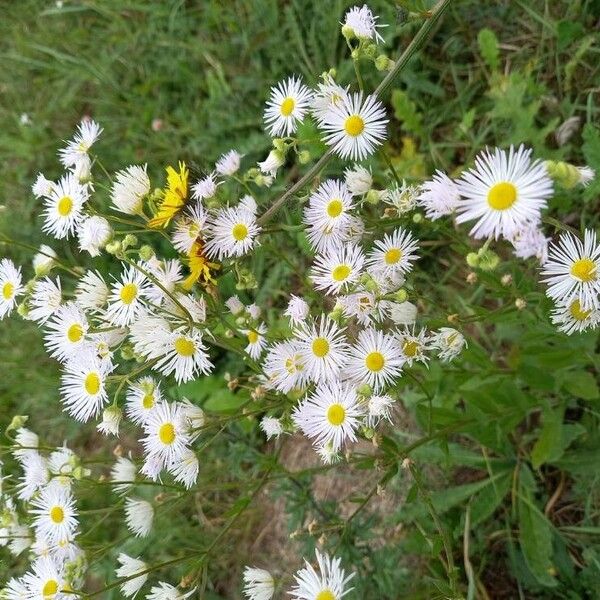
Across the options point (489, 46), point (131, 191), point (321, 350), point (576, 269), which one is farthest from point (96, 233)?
point (489, 46)

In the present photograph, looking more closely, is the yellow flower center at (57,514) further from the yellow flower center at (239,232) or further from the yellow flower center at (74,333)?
the yellow flower center at (239,232)

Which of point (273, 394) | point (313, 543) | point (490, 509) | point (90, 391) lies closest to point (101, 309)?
point (90, 391)

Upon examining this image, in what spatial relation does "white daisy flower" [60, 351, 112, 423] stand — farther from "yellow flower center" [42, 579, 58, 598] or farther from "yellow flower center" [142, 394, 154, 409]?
"yellow flower center" [42, 579, 58, 598]

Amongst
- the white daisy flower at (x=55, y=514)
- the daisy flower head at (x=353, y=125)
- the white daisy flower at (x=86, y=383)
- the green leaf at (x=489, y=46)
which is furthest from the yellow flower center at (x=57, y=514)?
the green leaf at (x=489, y=46)

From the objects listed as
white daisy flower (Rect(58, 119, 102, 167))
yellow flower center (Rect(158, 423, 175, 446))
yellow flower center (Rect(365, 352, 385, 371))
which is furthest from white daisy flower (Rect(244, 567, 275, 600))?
white daisy flower (Rect(58, 119, 102, 167))

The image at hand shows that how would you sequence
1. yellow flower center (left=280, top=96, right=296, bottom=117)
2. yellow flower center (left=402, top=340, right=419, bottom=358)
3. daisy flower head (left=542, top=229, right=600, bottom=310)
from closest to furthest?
1. daisy flower head (left=542, top=229, right=600, bottom=310)
2. yellow flower center (left=402, top=340, right=419, bottom=358)
3. yellow flower center (left=280, top=96, right=296, bottom=117)

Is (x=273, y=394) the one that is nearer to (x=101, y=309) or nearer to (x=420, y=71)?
(x=101, y=309)
